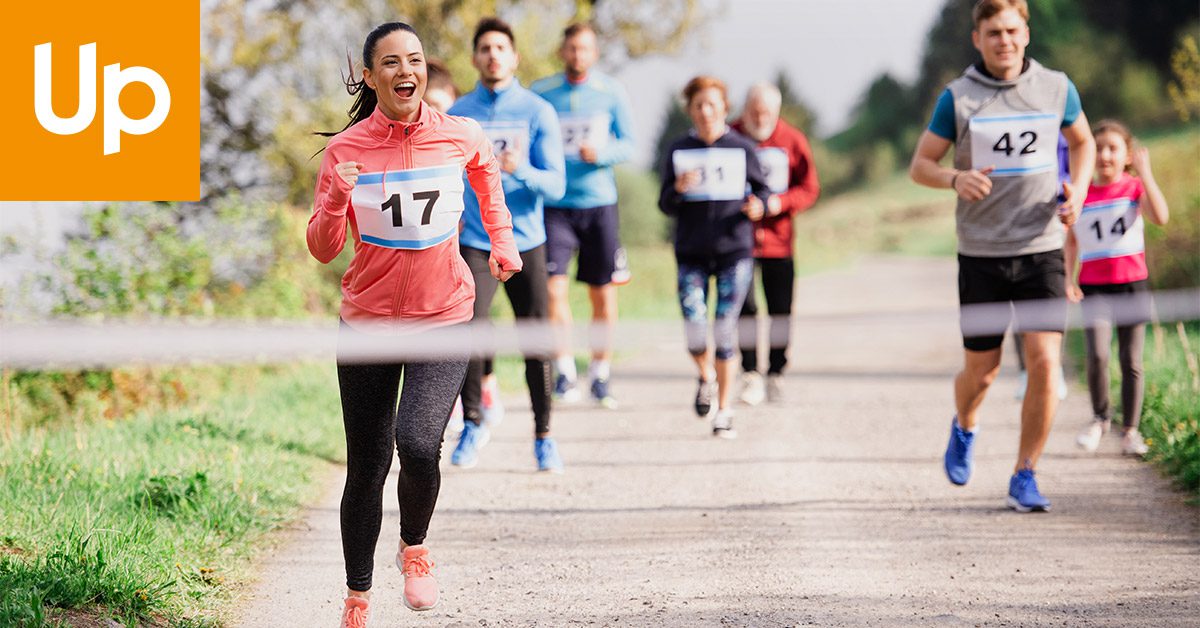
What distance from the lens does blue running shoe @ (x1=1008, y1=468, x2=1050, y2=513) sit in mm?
5809

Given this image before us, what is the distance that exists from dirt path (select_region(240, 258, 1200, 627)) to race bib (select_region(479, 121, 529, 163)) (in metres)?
1.74

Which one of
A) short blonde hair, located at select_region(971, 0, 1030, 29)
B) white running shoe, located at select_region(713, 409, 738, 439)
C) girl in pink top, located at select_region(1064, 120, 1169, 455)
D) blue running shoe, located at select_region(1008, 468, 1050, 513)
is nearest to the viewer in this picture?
short blonde hair, located at select_region(971, 0, 1030, 29)

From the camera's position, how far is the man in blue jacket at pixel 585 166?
8195 millimetres

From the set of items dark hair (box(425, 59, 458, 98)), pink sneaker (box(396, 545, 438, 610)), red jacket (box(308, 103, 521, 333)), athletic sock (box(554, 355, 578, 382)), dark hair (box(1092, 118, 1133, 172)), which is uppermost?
dark hair (box(425, 59, 458, 98))

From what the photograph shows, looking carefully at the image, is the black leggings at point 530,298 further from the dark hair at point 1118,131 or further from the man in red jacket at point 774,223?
the dark hair at point 1118,131

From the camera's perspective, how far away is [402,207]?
3980 millimetres

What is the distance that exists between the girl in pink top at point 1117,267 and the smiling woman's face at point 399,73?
4.41 meters

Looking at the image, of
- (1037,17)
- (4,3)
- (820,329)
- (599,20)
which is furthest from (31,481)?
(1037,17)

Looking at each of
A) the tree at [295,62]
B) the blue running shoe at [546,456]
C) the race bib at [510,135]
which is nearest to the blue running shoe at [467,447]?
the blue running shoe at [546,456]

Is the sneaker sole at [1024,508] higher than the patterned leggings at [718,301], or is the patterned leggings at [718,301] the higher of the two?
the patterned leggings at [718,301]

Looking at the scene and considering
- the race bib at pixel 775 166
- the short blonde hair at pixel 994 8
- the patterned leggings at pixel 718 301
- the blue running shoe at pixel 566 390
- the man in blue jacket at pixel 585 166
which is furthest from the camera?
the blue running shoe at pixel 566 390

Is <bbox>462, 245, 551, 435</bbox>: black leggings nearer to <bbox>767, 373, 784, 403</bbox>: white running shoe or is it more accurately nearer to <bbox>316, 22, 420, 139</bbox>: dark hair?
<bbox>316, 22, 420, 139</bbox>: dark hair

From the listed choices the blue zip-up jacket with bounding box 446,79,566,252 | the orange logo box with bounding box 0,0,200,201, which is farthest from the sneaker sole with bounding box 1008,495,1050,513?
the orange logo box with bounding box 0,0,200,201

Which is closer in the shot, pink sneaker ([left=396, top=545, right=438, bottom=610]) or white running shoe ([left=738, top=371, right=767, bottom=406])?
pink sneaker ([left=396, top=545, right=438, bottom=610])
